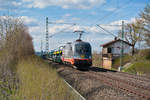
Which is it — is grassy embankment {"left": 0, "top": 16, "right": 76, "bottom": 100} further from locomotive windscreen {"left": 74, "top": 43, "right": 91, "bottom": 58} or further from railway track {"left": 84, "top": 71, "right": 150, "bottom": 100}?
locomotive windscreen {"left": 74, "top": 43, "right": 91, "bottom": 58}

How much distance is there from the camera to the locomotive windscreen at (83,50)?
21.8m

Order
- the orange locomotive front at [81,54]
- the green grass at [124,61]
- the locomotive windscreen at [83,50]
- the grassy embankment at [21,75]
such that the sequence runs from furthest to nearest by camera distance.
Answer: the green grass at [124,61] < the locomotive windscreen at [83,50] < the orange locomotive front at [81,54] < the grassy embankment at [21,75]

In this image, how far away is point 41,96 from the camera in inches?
228

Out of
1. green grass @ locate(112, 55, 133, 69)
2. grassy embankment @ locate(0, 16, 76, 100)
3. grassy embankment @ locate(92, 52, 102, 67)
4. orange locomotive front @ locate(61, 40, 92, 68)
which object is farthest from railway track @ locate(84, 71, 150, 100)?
grassy embankment @ locate(92, 52, 102, 67)

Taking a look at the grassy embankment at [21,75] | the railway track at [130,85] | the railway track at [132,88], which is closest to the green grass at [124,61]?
the grassy embankment at [21,75]

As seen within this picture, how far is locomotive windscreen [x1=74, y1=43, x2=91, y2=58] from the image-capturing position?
21.8 m

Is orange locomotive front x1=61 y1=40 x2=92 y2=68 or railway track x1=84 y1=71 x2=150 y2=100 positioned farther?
orange locomotive front x1=61 y1=40 x2=92 y2=68

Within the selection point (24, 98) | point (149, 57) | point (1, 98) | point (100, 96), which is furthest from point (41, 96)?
point (149, 57)

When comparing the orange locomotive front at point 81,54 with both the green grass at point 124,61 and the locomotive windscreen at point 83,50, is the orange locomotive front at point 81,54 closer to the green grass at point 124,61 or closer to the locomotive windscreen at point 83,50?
the locomotive windscreen at point 83,50

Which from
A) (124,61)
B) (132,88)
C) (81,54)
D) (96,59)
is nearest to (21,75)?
(132,88)

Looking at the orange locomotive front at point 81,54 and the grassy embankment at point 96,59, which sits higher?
the orange locomotive front at point 81,54

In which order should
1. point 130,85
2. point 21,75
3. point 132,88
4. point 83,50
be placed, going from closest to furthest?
point 21,75 < point 132,88 < point 130,85 < point 83,50

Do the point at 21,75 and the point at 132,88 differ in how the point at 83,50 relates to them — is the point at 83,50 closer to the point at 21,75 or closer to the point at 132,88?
the point at 132,88

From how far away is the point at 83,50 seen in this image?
22.1 m
